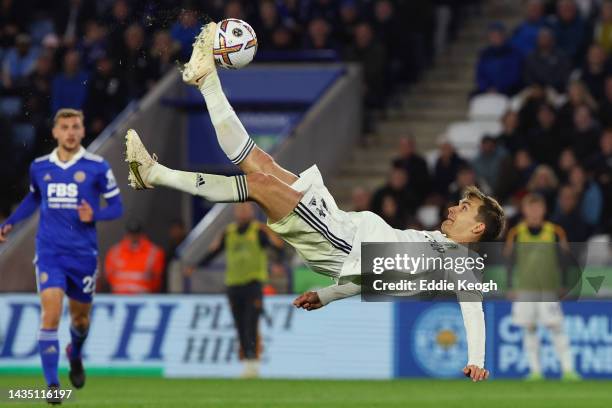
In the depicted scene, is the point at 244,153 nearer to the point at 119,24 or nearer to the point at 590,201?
the point at 119,24

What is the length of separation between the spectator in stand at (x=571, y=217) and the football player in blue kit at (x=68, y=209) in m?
6.90

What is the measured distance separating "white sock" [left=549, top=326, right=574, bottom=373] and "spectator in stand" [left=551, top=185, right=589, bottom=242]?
1.47 metres

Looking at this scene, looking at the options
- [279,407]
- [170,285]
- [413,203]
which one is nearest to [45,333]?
[279,407]

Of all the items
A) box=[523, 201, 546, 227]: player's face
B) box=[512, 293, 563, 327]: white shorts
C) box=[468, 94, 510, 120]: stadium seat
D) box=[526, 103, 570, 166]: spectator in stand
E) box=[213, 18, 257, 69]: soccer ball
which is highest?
box=[468, 94, 510, 120]: stadium seat

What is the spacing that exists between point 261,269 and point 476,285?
7.84 metres

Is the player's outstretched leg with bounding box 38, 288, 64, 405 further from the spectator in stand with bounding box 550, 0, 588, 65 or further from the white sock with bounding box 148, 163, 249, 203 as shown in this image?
the spectator in stand with bounding box 550, 0, 588, 65

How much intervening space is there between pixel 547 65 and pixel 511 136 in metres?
1.31

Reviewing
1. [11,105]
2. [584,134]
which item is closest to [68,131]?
[584,134]

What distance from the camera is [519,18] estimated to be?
2380cm

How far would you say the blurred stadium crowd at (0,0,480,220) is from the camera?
2005cm

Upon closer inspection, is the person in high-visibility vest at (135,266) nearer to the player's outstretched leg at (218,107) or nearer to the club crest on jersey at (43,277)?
the club crest on jersey at (43,277)

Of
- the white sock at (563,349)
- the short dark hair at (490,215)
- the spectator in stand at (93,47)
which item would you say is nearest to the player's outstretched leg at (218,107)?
the short dark hair at (490,215)

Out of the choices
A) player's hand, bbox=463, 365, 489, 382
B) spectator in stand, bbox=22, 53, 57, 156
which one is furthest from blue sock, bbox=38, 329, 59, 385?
player's hand, bbox=463, 365, 489, 382

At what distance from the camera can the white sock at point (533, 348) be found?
17672 millimetres
